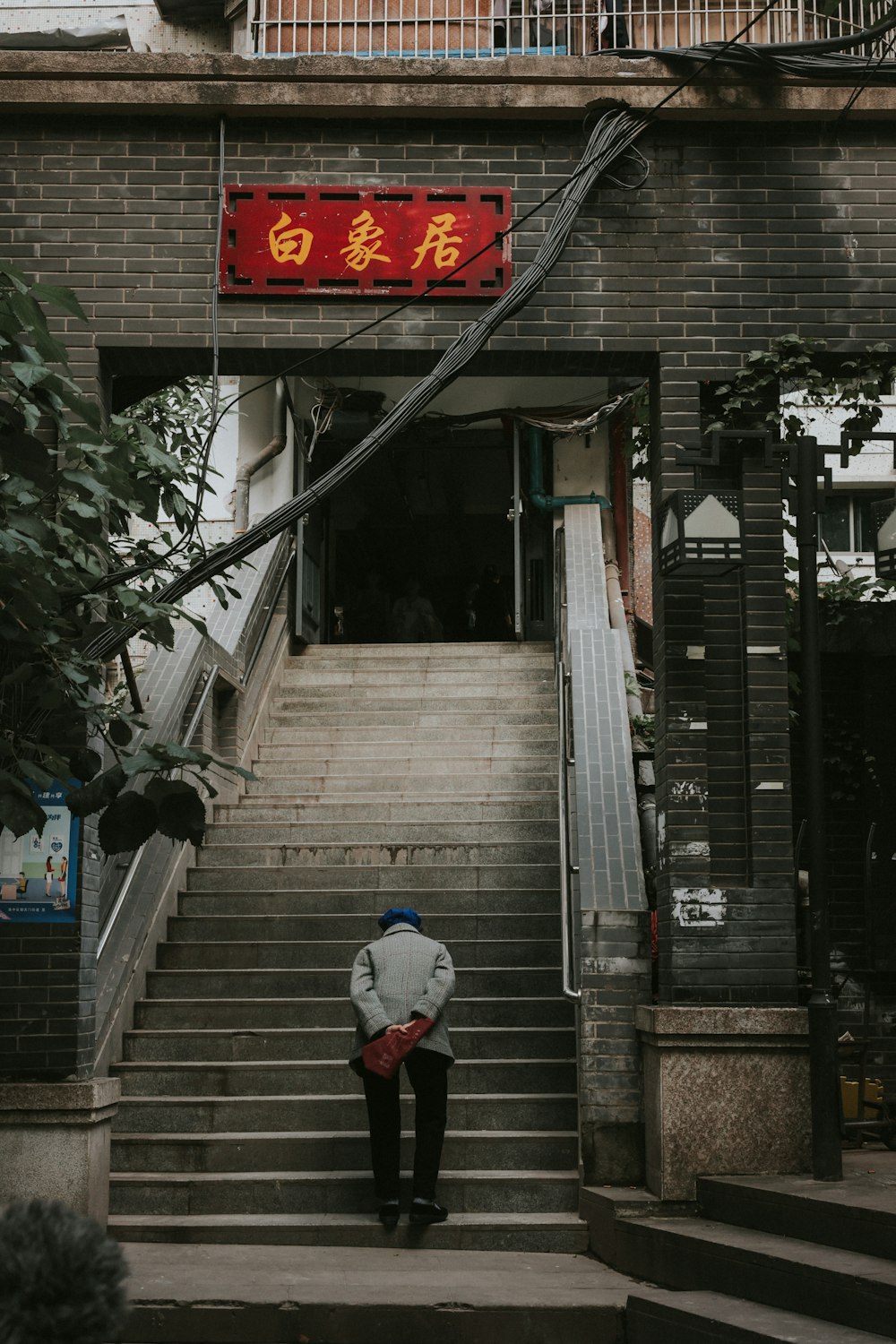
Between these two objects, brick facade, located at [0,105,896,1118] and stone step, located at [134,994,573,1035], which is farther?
stone step, located at [134,994,573,1035]

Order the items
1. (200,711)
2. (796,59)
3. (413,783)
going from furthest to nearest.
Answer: (413,783) → (200,711) → (796,59)

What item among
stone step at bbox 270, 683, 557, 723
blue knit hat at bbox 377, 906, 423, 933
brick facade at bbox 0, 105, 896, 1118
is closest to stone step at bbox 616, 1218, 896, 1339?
brick facade at bbox 0, 105, 896, 1118

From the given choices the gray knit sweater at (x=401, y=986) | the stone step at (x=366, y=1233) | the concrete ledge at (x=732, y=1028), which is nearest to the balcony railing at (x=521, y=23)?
the gray knit sweater at (x=401, y=986)

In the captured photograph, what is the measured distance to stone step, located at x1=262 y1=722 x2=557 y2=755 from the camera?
43.5ft

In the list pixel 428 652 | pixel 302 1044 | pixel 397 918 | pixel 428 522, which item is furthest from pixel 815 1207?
pixel 428 522

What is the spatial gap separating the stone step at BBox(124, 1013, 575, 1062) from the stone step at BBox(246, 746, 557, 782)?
144 inches

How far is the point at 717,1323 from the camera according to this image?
19.3ft

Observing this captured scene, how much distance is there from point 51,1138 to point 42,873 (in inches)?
51.5

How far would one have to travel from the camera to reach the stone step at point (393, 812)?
38.9ft

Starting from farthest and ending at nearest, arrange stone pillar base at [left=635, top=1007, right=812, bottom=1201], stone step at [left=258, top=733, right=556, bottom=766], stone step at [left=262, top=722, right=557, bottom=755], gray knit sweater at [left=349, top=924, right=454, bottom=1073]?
stone step at [left=262, top=722, right=557, bottom=755]
stone step at [left=258, top=733, right=556, bottom=766]
gray knit sweater at [left=349, top=924, right=454, bottom=1073]
stone pillar base at [left=635, top=1007, right=812, bottom=1201]

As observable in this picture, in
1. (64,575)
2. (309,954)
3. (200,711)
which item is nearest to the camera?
(64,575)

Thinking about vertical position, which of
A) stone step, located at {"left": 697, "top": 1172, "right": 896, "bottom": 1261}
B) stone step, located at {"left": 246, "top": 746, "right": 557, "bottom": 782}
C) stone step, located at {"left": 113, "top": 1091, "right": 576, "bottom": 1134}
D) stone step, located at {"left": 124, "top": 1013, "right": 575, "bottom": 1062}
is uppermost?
stone step, located at {"left": 246, "top": 746, "right": 557, "bottom": 782}

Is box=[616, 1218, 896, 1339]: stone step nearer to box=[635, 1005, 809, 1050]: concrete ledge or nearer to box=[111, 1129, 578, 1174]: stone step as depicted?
box=[635, 1005, 809, 1050]: concrete ledge

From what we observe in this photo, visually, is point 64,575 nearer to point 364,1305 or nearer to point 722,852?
point 364,1305
